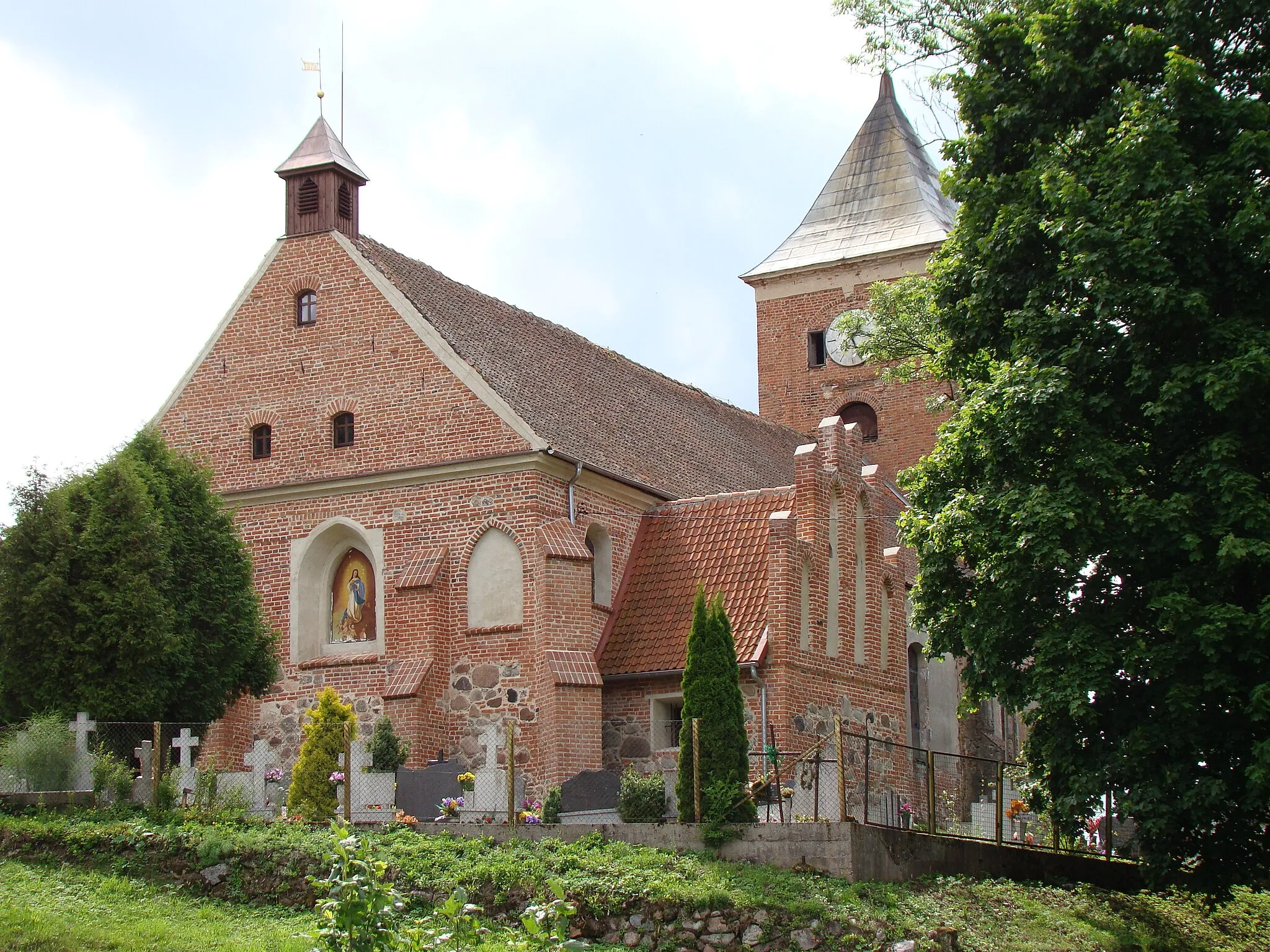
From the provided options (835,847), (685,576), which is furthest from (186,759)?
(835,847)

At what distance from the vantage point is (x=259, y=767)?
22.6 metres

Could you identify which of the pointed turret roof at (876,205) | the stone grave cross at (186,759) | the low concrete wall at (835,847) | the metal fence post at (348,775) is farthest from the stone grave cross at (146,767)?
the pointed turret roof at (876,205)

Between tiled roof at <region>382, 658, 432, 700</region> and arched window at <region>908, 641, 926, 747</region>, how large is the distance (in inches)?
382

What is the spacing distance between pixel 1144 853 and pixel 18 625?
557 inches

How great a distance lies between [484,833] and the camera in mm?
19938

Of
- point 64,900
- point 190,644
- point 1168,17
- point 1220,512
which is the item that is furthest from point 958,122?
point 64,900

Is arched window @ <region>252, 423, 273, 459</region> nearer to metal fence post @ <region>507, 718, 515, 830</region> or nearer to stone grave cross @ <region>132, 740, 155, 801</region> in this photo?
stone grave cross @ <region>132, 740, 155, 801</region>

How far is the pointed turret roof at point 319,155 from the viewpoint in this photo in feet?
92.9

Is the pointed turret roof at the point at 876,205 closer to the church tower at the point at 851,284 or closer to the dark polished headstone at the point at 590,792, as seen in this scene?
the church tower at the point at 851,284

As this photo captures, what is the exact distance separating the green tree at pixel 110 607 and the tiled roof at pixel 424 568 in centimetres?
290

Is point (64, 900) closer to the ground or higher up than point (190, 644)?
closer to the ground

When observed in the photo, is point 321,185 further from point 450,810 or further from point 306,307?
point 450,810

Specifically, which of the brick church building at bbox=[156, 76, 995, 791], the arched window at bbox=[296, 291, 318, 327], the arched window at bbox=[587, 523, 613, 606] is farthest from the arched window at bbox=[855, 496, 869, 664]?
the arched window at bbox=[296, 291, 318, 327]

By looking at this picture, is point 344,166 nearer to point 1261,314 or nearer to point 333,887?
point 1261,314
